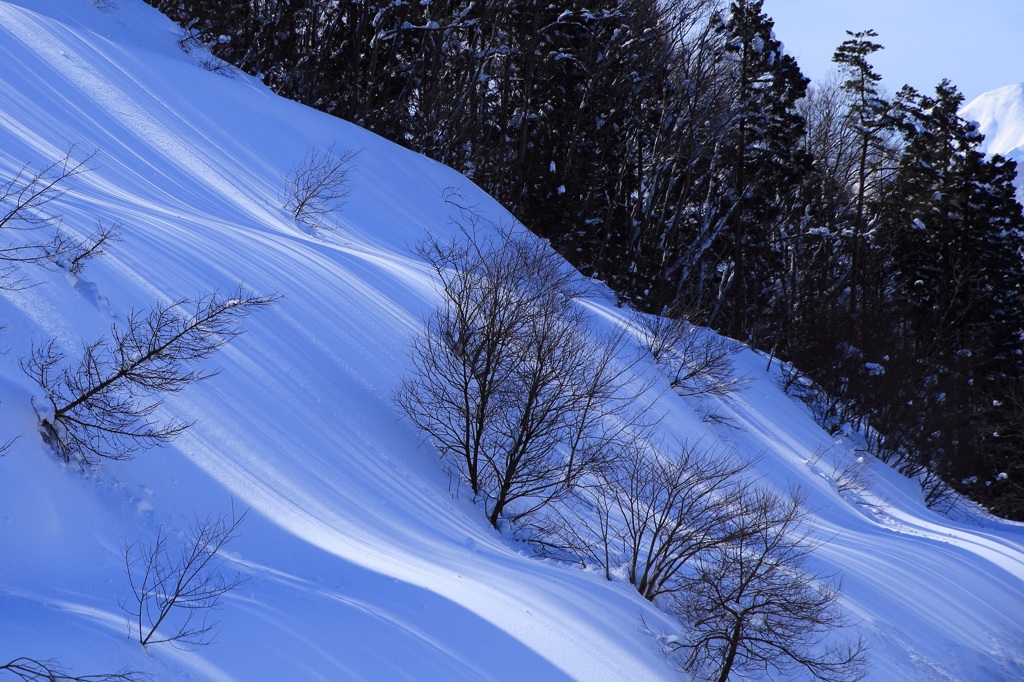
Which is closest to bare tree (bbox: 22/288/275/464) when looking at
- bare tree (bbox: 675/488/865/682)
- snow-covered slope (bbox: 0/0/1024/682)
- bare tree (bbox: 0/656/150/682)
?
snow-covered slope (bbox: 0/0/1024/682)

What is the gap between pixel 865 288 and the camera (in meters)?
32.5

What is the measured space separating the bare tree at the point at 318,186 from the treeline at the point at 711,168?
6.42 m

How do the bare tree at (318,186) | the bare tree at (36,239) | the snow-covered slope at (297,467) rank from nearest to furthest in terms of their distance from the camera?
the snow-covered slope at (297,467) < the bare tree at (36,239) < the bare tree at (318,186)

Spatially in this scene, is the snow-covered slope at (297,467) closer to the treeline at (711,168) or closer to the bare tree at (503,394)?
the bare tree at (503,394)

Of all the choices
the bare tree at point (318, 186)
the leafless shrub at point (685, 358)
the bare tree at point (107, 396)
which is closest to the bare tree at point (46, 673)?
the bare tree at point (107, 396)

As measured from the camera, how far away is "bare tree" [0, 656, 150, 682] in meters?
5.38

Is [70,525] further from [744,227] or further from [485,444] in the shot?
[744,227]

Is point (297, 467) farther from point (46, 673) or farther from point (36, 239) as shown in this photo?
point (46, 673)

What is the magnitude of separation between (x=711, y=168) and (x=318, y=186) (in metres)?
17.3

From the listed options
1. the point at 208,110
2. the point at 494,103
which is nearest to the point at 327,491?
the point at 208,110

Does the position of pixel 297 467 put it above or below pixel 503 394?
below

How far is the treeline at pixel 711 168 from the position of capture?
27.5 meters

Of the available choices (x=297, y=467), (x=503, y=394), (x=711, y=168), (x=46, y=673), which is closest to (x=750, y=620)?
(x=503, y=394)

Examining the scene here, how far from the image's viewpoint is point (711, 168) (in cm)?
3114
